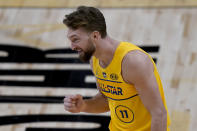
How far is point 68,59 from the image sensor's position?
5180 mm

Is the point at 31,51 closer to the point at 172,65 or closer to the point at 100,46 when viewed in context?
the point at 172,65

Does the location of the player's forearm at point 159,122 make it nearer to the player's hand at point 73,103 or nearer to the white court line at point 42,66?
the player's hand at point 73,103

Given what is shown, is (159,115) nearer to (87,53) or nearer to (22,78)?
(87,53)

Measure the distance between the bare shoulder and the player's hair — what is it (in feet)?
0.80

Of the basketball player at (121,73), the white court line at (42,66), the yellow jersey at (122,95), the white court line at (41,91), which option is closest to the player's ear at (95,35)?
the basketball player at (121,73)

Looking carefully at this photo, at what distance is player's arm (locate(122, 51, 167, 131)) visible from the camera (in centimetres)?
187

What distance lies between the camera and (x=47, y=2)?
6047 millimetres

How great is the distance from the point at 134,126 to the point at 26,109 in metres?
2.78

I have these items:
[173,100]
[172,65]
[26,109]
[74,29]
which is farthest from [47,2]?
[74,29]

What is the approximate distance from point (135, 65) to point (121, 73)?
0.14 metres

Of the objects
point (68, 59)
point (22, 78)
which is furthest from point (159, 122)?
point (22, 78)

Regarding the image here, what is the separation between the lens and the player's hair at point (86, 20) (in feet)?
6.42

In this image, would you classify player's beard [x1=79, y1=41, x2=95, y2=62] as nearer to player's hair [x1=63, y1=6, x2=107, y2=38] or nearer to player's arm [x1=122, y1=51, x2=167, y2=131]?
player's hair [x1=63, y1=6, x2=107, y2=38]

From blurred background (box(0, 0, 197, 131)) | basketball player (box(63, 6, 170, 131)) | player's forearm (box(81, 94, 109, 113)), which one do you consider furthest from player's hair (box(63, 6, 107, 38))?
blurred background (box(0, 0, 197, 131))
